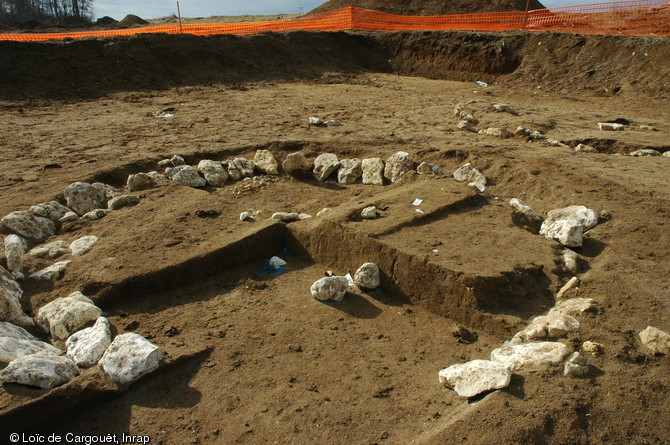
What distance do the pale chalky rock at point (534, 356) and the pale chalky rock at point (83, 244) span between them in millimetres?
3433

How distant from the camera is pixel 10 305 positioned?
3287 millimetres

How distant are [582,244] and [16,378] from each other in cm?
403

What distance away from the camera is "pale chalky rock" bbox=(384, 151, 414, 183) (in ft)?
17.3

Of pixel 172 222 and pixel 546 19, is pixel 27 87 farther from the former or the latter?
pixel 546 19

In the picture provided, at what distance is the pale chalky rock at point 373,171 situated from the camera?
5.32m

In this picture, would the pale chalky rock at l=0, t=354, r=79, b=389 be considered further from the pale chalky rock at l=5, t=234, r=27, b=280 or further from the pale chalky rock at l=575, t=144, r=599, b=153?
the pale chalky rock at l=575, t=144, r=599, b=153

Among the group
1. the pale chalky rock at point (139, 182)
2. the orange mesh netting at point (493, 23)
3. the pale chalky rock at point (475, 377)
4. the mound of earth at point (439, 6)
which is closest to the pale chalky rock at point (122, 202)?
the pale chalky rock at point (139, 182)

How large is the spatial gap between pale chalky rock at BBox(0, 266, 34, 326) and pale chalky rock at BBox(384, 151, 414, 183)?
362 cm

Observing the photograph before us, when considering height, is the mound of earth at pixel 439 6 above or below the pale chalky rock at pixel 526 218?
above

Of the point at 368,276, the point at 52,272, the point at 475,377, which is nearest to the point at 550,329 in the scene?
the point at 475,377

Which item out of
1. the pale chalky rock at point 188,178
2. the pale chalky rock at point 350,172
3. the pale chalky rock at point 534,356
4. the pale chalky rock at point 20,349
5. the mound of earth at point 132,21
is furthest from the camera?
the mound of earth at point 132,21

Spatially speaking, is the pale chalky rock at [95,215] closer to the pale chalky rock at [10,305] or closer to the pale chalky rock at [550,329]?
the pale chalky rock at [10,305]

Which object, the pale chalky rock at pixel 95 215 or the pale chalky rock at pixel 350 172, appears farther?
the pale chalky rock at pixel 350 172

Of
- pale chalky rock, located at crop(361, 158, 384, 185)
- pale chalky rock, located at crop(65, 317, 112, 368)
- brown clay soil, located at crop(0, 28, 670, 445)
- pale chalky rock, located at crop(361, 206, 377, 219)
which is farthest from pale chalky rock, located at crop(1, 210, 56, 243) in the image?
pale chalky rock, located at crop(361, 158, 384, 185)
